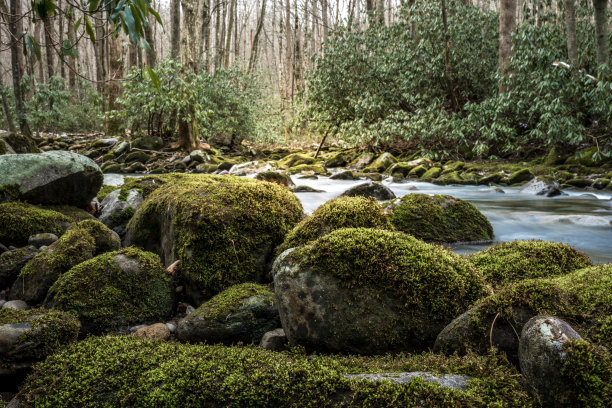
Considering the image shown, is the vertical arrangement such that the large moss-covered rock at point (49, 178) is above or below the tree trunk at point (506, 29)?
below

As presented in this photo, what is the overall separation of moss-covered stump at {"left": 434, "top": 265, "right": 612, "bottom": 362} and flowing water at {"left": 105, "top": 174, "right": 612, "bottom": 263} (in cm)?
262

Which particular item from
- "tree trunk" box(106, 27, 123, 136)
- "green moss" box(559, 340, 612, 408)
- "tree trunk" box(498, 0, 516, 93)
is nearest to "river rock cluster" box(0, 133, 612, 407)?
"green moss" box(559, 340, 612, 408)

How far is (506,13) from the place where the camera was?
12.1 m

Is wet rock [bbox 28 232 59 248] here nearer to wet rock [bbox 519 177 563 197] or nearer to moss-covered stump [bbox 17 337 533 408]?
moss-covered stump [bbox 17 337 533 408]

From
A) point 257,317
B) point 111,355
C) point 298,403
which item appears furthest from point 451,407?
point 111,355

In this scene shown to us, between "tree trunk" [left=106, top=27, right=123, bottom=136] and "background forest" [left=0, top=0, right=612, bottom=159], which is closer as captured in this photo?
"background forest" [left=0, top=0, right=612, bottom=159]

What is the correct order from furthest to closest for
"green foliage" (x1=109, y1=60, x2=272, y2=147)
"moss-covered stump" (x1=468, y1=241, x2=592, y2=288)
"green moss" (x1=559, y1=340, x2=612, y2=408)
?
"green foliage" (x1=109, y1=60, x2=272, y2=147) → "moss-covered stump" (x1=468, y1=241, x2=592, y2=288) → "green moss" (x1=559, y1=340, x2=612, y2=408)

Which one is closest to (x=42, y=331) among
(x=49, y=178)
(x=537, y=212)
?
(x=49, y=178)

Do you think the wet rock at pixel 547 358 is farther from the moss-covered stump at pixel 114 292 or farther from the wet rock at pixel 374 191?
the wet rock at pixel 374 191

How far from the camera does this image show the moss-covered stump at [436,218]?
4.70 m

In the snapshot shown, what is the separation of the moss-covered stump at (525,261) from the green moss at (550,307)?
0.81 meters

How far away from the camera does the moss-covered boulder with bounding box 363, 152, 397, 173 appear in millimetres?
13875

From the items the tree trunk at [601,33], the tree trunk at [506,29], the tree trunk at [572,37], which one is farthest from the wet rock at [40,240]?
the tree trunk at [506,29]

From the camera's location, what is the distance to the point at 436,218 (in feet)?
16.0
